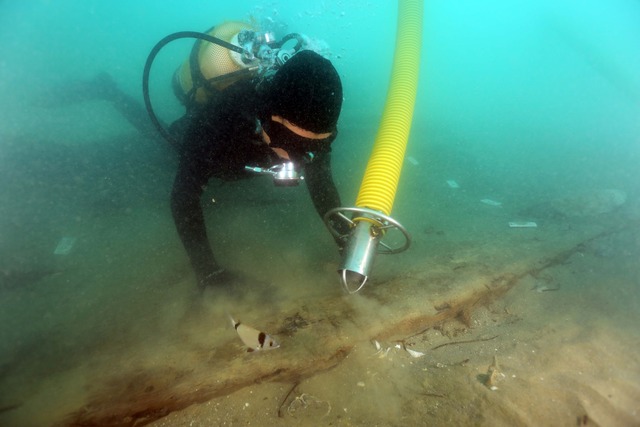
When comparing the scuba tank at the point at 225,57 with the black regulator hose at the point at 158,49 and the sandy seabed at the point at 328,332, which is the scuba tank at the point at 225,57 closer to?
the black regulator hose at the point at 158,49

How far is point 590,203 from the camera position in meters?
6.17

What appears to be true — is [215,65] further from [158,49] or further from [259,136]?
[259,136]

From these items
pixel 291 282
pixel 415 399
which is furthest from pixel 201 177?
pixel 415 399

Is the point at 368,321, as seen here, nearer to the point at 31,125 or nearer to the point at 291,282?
the point at 291,282

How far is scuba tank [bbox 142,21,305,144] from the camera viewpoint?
13.0ft

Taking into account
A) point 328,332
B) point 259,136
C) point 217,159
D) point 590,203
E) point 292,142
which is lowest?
point 590,203

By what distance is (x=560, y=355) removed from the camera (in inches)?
105

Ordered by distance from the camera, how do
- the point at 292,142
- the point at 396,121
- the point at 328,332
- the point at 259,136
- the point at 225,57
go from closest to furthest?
the point at 292,142
the point at 328,332
the point at 259,136
the point at 396,121
the point at 225,57

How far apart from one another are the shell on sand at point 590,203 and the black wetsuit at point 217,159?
17.6ft

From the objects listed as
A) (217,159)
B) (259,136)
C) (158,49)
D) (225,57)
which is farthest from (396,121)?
(158,49)

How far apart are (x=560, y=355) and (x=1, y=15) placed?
5451 cm

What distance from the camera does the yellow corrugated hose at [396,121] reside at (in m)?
2.40

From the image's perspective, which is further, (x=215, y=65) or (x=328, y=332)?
(x=215, y=65)

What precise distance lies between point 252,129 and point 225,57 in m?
1.84
